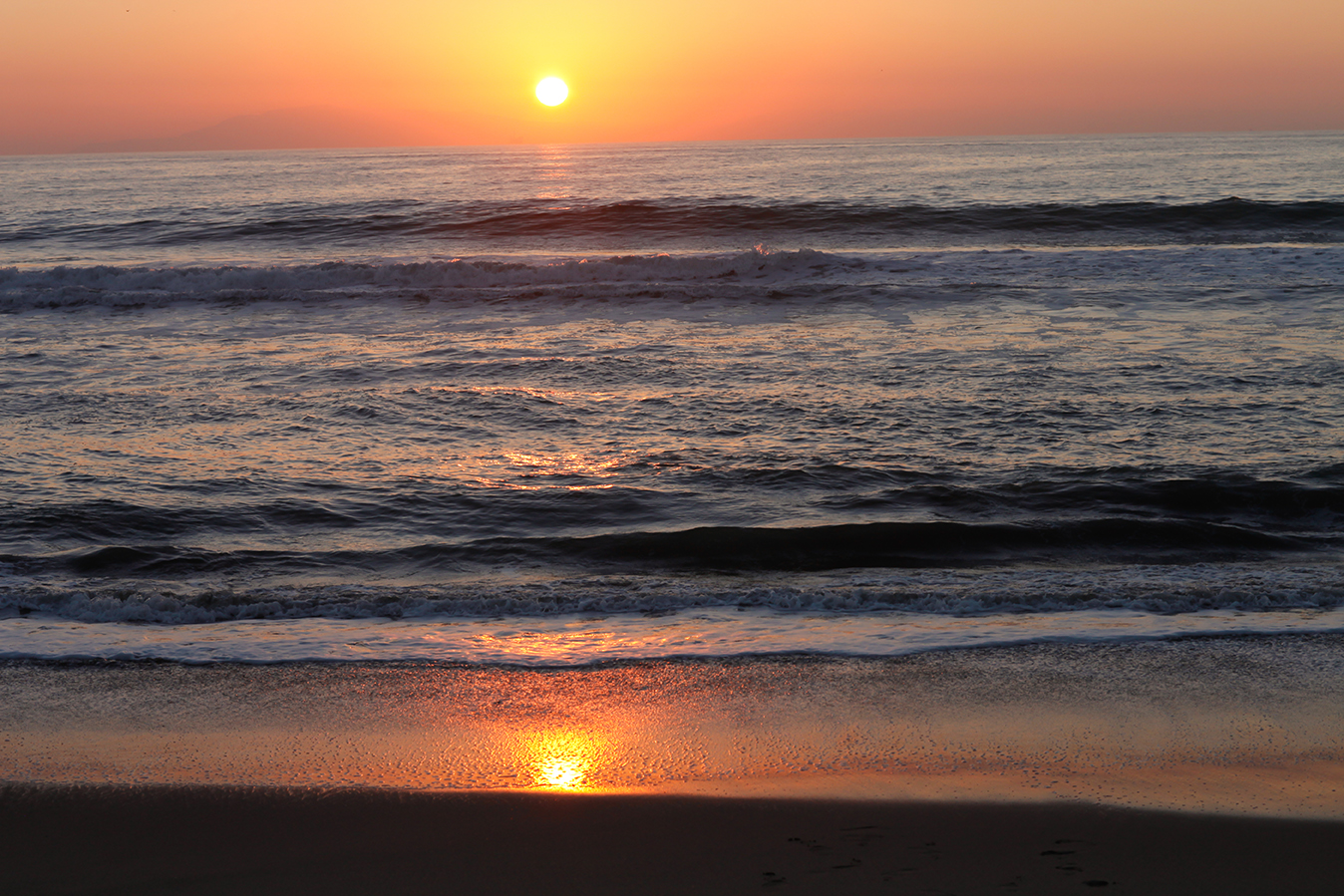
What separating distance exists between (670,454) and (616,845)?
4770 millimetres

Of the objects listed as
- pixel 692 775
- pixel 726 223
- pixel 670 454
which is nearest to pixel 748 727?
pixel 692 775

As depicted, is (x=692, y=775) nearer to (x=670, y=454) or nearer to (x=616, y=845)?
(x=616, y=845)

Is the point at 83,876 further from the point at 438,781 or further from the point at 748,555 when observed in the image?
the point at 748,555

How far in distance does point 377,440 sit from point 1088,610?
222 inches

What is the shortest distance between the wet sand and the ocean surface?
4.04 ft

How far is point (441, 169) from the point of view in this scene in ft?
163

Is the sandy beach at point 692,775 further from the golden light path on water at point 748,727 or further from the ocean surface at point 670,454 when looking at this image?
the ocean surface at point 670,454

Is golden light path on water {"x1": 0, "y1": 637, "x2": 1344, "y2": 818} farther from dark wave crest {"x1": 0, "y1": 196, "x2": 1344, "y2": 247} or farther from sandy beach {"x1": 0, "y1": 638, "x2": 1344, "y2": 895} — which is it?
dark wave crest {"x1": 0, "y1": 196, "x2": 1344, "y2": 247}

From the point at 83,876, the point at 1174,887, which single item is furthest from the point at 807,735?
the point at 83,876

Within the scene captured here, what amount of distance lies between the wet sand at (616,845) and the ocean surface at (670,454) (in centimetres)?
123

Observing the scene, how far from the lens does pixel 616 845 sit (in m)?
2.75

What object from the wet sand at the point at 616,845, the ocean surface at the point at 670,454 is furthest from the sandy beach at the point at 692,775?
the ocean surface at the point at 670,454

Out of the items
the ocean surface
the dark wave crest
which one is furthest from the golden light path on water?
the dark wave crest

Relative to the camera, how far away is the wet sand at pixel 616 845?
2.57 meters
